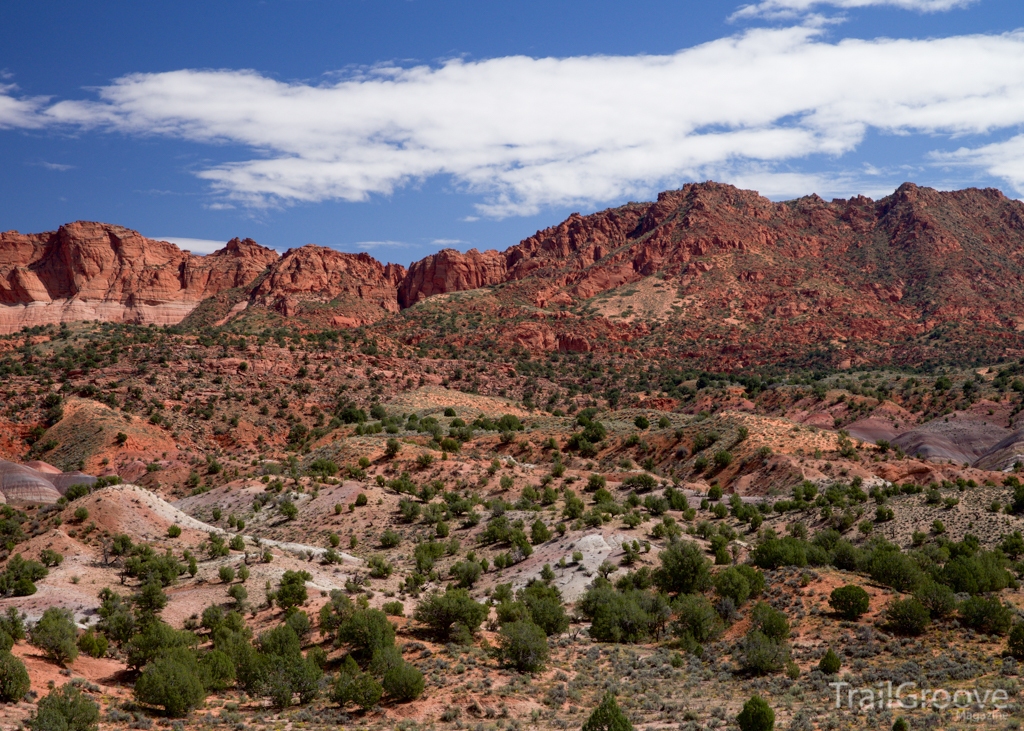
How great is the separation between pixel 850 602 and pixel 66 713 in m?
23.6

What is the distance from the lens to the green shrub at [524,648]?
26.7 m

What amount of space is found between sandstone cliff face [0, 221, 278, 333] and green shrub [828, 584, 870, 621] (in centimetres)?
14563

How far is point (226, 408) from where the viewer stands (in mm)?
71312

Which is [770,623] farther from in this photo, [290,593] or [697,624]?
[290,593]

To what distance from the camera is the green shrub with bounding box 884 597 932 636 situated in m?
29.0

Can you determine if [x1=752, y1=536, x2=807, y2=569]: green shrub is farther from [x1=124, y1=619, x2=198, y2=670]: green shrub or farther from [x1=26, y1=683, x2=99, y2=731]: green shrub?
[x1=26, y1=683, x2=99, y2=731]: green shrub

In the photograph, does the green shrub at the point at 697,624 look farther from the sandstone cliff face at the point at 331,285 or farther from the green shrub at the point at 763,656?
the sandstone cliff face at the point at 331,285

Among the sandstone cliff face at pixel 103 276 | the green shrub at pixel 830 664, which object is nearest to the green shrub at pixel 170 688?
the green shrub at pixel 830 664

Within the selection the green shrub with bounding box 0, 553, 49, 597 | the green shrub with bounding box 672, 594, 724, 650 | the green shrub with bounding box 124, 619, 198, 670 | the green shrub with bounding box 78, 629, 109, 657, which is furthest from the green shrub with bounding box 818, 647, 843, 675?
the green shrub with bounding box 0, 553, 49, 597

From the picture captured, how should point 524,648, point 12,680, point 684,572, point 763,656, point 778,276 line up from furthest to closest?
point 778,276, point 684,572, point 763,656, point 524,648, point 12,680

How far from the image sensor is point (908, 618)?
29109mm

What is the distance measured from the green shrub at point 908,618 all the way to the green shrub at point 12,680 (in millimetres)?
25074

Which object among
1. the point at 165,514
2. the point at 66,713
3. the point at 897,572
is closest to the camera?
the point at 66,713

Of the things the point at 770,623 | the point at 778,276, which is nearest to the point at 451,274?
the point at 778,276
